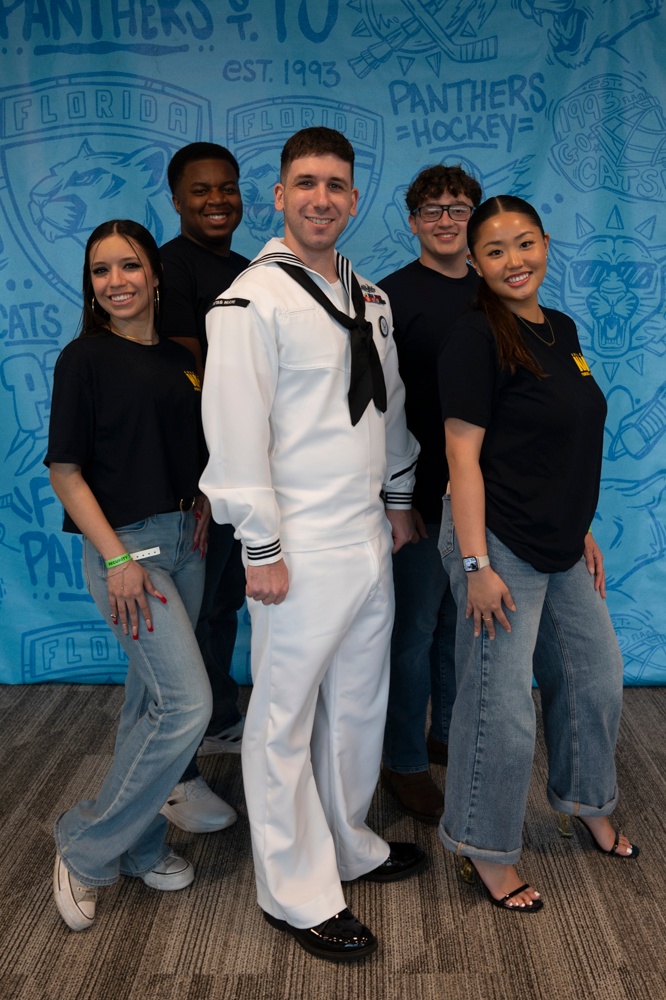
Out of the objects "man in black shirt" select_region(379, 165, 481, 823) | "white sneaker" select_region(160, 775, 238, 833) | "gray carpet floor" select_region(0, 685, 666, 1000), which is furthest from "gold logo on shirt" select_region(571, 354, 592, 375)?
"white sneaker" select_region(160, 775, 238, 833)

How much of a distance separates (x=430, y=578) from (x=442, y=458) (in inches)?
12.6

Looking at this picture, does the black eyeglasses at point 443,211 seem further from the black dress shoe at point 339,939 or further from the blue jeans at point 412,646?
the black dress shoe at point 339,939

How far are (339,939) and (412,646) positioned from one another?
0.76m

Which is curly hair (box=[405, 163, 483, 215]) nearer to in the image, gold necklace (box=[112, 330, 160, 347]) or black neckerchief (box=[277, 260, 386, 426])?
black neckerchief (box=[277, 260, 386, 426])

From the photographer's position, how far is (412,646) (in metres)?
2.45

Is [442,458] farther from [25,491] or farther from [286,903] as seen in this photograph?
[25,491]

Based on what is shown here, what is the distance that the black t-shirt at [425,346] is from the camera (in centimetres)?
230

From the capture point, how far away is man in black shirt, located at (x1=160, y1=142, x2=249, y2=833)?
2.38 m

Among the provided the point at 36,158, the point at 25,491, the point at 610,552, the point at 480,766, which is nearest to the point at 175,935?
the point at 480,766

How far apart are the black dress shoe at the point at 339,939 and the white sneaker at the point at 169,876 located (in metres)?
0.33

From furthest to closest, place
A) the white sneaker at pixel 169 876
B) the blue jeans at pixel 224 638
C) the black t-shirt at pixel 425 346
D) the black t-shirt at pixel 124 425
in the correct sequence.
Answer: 1. the blue jeans at pixel 224 638
2. the black t-shirt at pixel 425 346
3. the white sneaker at pixel 169 876
4. the black t-shirt at pixel 124 425

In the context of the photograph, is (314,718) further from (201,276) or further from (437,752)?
(201,276)

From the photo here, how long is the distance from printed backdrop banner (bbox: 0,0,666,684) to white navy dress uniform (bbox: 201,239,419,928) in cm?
121

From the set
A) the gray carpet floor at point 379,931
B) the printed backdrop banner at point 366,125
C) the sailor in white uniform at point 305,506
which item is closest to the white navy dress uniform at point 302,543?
the sailor in white uniform at point 305,506
